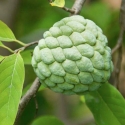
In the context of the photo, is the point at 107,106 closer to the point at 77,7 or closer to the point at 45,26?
the point at 77,7

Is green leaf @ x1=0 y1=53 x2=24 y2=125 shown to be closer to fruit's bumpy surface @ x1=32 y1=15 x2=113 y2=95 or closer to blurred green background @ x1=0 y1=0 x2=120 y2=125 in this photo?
fruit's bumpy surface @ x1=32 y1=15 x2=113 y2=95

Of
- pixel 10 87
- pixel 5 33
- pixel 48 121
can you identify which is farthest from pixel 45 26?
pixel 10 87

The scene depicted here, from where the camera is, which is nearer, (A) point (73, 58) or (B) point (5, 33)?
(A) point (73, 58)

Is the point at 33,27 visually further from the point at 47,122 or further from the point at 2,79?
the point at 2,79

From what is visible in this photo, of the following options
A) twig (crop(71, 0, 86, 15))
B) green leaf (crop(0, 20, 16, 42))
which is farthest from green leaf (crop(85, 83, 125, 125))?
green leaf (crop(0, 20, 16, 42))

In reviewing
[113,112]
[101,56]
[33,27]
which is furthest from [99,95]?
[33,27]

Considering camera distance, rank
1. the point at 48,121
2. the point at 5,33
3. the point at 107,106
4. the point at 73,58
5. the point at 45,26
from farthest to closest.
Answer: the point at 45,26, the point at 48,121, the point at 107,106, the point at 5,33, the point at 73,58

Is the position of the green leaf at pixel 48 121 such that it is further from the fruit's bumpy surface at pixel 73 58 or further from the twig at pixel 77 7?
the twig at pixel 77 7
